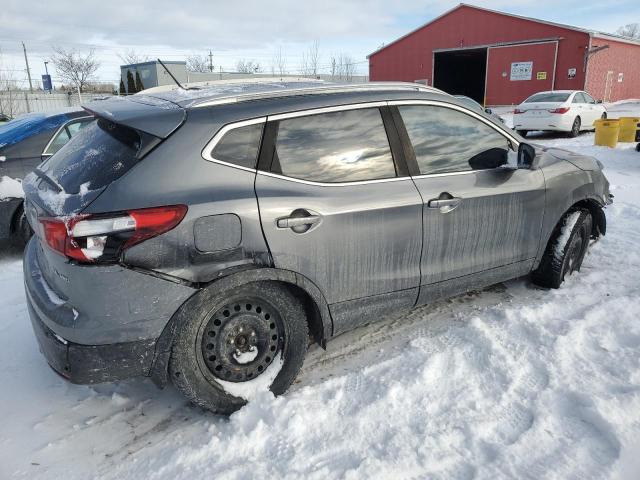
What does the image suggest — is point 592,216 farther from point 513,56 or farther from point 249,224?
point 513,56

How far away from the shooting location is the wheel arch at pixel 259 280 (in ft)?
7.92

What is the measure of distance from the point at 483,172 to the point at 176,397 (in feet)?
8.30

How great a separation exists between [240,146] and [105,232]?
32.1 inches

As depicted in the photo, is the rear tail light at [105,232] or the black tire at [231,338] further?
the black tire at [231,338]

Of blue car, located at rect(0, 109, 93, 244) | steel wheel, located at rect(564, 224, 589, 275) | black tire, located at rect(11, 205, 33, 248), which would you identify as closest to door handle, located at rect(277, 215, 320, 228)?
steel wheel, located at rect(564, 224, 589, 275)

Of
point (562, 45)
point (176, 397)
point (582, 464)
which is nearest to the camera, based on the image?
point (582, 464)

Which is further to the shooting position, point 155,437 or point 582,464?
point 155,437

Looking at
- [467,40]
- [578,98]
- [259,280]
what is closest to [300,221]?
[259,280]

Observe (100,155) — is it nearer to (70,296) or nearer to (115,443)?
(70,296)

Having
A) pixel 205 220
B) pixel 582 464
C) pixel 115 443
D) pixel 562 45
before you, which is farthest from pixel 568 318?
pixel 562 45

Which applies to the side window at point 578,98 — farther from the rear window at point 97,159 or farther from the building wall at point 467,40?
the rear window at point 97,159

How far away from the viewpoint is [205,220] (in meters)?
2.39

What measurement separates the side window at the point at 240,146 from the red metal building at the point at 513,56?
28.1 meters

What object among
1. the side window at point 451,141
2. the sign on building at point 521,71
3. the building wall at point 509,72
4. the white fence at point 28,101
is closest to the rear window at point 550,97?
the building wall at point 509,72
